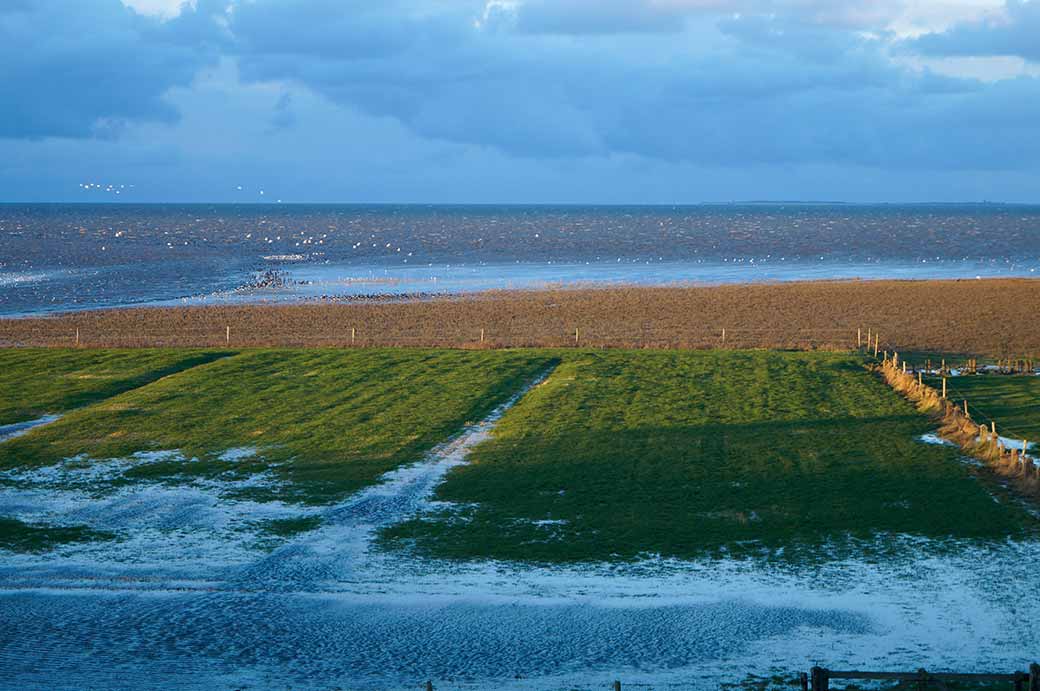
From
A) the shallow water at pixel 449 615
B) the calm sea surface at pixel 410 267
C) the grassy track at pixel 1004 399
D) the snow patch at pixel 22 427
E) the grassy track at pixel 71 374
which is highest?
the calm sea surface at pixel 410 267

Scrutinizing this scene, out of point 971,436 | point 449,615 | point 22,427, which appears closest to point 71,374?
point 22,427

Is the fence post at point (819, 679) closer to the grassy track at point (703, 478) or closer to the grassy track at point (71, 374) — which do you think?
the grassy track at point (703, 478)

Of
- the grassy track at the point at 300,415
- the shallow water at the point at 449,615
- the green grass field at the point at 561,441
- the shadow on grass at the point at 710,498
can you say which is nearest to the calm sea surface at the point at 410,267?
the grassy track at the point at 300,415

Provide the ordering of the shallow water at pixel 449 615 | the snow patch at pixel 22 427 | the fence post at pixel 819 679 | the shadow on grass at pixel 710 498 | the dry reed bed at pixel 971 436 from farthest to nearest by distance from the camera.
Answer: the snow patch at pixel 22 427 → the dry reed bed at pixel 971 436 → the shadow on grass at pixel 710 498 → the shallow water at pixel 449 615 → the fence post at pixel 819 679

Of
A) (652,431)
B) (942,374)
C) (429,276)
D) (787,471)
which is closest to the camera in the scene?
(787,471)


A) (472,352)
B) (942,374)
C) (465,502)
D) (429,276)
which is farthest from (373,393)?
→ (429,276)

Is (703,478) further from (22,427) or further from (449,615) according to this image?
(22,427)

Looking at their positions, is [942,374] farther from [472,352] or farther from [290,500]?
[290,500]
